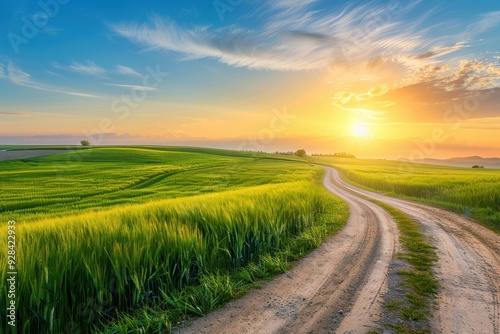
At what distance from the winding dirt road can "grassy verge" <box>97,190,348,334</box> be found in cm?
21

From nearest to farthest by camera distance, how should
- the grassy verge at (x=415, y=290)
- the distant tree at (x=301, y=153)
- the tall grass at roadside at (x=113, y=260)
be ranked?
the tall grass at roadside at (x=113, y=260)
the grassy verge at (x=415, y=290)
the distant tree at (x=301, y=153)

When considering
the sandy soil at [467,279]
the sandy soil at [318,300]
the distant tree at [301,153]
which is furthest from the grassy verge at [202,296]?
the distant tree at [301,153]

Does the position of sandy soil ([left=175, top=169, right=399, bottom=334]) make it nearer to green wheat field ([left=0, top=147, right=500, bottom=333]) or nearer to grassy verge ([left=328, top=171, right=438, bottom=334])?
Result: grassy verge ([left=328, top=171, right=438, bottom=334])

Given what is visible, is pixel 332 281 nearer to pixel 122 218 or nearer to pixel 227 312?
pixel 227 312

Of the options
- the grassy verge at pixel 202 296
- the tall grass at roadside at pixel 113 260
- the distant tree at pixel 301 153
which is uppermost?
the distant tree at pixel 301 153

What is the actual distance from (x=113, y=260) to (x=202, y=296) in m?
1.73

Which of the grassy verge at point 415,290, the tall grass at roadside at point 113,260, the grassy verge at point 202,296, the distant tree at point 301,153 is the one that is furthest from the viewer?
the distant tree at point 301,153

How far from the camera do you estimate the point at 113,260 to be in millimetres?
4695

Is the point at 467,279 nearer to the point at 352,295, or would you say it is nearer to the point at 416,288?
the point at 416,288

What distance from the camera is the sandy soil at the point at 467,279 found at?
14.4 ft

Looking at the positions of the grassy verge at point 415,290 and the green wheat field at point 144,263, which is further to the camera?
the grassy verge at point 415,290

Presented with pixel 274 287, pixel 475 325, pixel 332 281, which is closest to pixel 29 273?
pixel 274 287

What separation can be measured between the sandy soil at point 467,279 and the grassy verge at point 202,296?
10.9 feet

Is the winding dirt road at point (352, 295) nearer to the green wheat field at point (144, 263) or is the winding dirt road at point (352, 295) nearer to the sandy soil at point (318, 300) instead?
the sandy soil at point (318, 300)
